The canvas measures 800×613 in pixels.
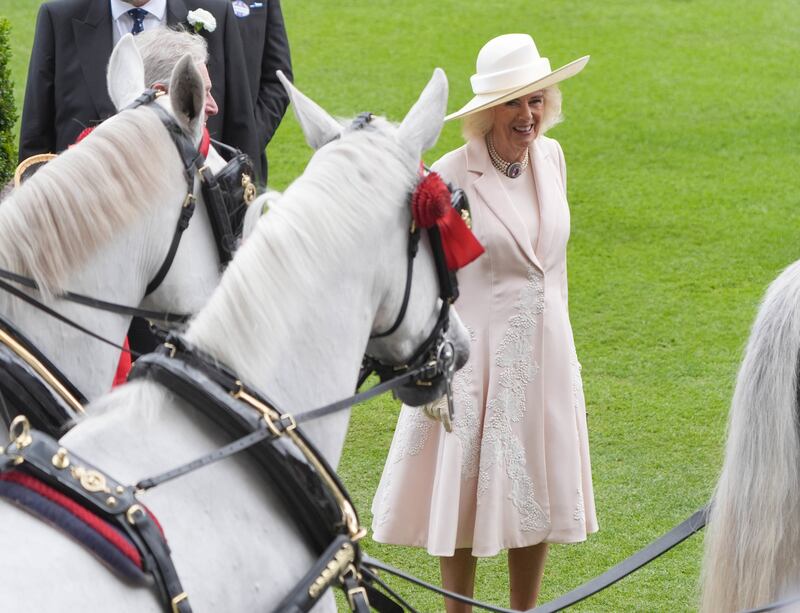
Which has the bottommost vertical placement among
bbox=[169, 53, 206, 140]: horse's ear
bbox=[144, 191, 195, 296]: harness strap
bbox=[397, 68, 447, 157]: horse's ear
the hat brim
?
bbox=[144, 191, 195, 296]: harness strap

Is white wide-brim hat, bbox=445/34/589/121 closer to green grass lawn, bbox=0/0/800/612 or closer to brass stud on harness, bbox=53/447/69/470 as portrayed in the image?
green grass lawn, bbox=0/0/800/612

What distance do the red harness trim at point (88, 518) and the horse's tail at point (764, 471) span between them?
1220 millimetres

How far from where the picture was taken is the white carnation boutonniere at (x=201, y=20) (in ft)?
15.8

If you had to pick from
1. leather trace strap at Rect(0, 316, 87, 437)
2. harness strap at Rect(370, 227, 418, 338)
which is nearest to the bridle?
harness strap at Rect(370, 227, 418, 338)

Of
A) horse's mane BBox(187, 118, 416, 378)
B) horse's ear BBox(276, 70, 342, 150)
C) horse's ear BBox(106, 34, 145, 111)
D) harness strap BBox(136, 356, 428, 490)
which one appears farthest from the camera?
horse's ear BBox(106, 34, 145, 111)

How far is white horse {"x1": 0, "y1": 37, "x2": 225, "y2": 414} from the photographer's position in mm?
2842

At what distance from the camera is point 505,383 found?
13.3 feet

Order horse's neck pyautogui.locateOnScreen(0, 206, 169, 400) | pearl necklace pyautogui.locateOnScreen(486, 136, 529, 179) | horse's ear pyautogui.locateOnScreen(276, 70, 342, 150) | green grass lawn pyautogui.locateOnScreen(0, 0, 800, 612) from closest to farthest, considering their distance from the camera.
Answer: horse's ear pyautogui.locateOnScreen(276, 70, 342, 150) → horse's neck pyautogui.locateOnScreen(0, 206, 169, 400) → pearl necklace pyautogui.locateOnScreen(486, 136, 529, 179) → green grass lawn pyautogui.locateOnScreen(0, 0, 800, 612)

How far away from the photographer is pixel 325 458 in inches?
99.0

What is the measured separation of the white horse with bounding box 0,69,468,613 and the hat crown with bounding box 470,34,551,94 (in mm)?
1509

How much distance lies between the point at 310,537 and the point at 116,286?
960mm

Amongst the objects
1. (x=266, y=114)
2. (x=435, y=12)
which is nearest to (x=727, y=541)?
(x=266, y=114)

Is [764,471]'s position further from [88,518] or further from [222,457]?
[88,518]

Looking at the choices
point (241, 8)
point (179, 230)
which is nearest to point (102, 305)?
point (179, 230)
